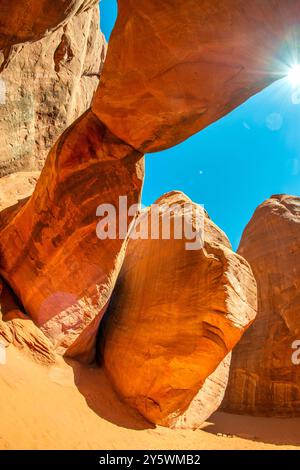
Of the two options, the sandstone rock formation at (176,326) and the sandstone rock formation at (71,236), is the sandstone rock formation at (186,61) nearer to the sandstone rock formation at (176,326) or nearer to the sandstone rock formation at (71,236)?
the sandstone rock formation at (71,236)

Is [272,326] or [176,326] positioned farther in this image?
[272,326]

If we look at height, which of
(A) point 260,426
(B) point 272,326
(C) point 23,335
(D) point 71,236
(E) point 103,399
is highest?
(B) point 272,326

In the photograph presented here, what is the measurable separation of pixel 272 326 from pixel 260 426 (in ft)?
14.0

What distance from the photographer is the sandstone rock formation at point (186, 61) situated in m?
3.72

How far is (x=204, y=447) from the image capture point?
19.5ft

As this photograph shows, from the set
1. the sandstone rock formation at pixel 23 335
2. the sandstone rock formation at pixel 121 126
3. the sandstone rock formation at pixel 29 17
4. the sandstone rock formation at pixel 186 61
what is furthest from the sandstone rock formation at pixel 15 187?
the sandstone rock formation at pixel 186 61

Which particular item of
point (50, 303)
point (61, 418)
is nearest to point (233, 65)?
point (50, 303)

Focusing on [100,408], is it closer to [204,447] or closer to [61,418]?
[61,418]

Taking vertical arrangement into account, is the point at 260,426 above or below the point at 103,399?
below

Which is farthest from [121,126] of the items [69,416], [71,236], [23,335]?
[69,416]

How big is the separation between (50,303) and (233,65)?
5002 millimetres

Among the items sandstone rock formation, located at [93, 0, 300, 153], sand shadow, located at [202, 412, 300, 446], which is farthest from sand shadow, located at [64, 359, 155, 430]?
sandstone rock formation, located at [93, 0, 300, 153]

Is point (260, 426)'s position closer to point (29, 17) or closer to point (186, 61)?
point (186, 61)

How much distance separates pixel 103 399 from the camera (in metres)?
6.01
